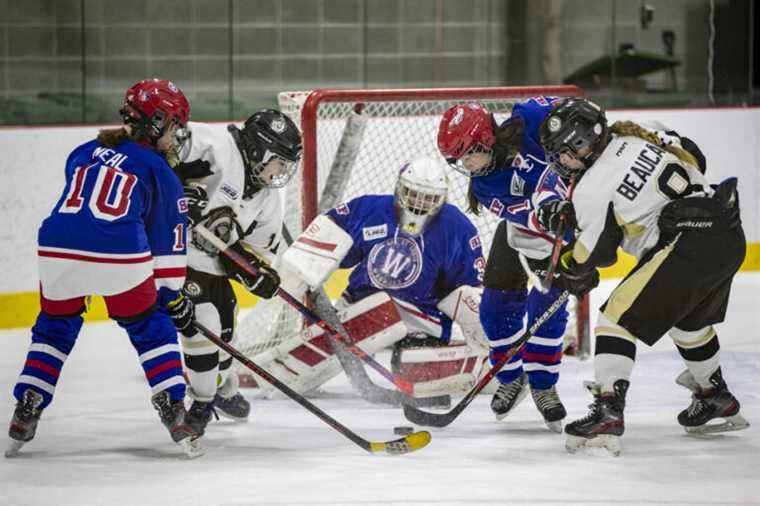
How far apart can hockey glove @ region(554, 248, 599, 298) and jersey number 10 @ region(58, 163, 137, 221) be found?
112cm

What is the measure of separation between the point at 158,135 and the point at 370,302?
1.14 meters

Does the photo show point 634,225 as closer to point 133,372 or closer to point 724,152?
point 133,372

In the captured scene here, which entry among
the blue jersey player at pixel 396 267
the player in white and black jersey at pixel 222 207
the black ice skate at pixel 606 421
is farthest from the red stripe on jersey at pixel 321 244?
the black ice skate at pixel 606 421

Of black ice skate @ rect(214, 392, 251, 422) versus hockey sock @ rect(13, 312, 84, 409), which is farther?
black ice skate @ rect(214, 392, 251, 422)

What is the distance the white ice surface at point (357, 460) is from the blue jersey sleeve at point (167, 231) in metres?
0.45

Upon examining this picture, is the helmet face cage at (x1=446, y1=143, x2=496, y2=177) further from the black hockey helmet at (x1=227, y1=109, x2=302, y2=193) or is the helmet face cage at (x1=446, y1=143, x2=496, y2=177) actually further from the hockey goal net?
the hockey goal net

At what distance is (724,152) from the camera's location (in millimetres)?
6684

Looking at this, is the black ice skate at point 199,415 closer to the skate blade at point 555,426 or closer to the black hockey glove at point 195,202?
the black hockey glove at point 195,202

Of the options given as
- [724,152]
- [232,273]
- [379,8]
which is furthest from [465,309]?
[379,8]

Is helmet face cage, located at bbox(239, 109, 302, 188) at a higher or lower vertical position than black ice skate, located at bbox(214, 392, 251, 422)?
higher

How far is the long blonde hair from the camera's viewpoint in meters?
3.63

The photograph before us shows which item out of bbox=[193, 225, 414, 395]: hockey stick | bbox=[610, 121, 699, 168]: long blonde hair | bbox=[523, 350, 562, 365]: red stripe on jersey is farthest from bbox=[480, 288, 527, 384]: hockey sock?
bbox=[610, 121, 699, 168]: long blonde hair

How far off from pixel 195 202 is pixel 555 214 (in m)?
0.96

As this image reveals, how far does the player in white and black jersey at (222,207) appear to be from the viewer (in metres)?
3.83
